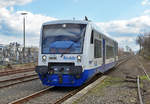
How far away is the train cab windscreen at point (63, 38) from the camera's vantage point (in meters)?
9.77

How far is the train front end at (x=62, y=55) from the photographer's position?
30.9 ft

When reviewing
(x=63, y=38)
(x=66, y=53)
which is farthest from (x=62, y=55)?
(x=63, y=38)

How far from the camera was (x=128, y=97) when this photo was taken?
8.27 metres

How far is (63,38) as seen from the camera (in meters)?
9.99

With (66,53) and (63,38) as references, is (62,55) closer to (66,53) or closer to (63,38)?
(66,53)

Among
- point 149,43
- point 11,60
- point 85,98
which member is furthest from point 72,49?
point 149,43

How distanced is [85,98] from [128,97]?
66.1 inches

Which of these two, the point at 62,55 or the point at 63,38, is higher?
the point at 63,38

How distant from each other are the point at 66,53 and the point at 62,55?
197 mm

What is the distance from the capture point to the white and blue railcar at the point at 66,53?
9.45 meters

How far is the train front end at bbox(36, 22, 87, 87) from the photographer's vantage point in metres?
9.43

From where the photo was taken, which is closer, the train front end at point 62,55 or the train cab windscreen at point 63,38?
the train front end at point 62,55

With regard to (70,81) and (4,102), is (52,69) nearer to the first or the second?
(70,81)

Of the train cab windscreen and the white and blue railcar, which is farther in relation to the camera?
the train cab windscreen
